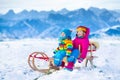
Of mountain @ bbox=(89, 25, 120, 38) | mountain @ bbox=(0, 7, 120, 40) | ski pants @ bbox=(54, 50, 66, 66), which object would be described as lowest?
ski pants @ bbox=(54, 50, 66, 66)

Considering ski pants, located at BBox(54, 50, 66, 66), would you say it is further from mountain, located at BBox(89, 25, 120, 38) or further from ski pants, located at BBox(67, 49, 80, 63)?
mountain, located at BBox(89, 25, 120, 38)

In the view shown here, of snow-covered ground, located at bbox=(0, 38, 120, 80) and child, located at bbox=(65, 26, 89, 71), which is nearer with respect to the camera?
child, located at bbox=(65, 26, 89, 71)

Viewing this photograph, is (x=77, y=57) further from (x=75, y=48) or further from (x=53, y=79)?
(x=53, y=79)

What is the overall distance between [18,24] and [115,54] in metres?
1.61

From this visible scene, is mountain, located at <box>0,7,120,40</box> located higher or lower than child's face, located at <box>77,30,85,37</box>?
higher

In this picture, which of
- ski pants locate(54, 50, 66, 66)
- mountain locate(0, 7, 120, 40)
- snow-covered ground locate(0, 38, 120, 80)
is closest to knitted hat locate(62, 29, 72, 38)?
ski pants locate(54, 50, 66, 66)

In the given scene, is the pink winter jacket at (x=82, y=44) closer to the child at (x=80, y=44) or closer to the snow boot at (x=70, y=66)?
the child at (x=80, y=44)

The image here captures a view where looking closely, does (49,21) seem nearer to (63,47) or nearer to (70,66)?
(63,47)

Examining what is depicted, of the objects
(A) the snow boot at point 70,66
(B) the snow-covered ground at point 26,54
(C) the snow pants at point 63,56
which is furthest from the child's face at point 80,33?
(B) the snow-covered ground at point 26,54

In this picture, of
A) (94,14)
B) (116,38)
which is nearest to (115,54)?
(116,38)

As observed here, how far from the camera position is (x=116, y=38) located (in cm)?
511

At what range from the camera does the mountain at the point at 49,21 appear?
17.1 feet

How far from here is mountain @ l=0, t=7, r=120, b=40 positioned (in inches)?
206

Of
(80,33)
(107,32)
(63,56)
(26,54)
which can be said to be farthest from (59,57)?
(107,32)
